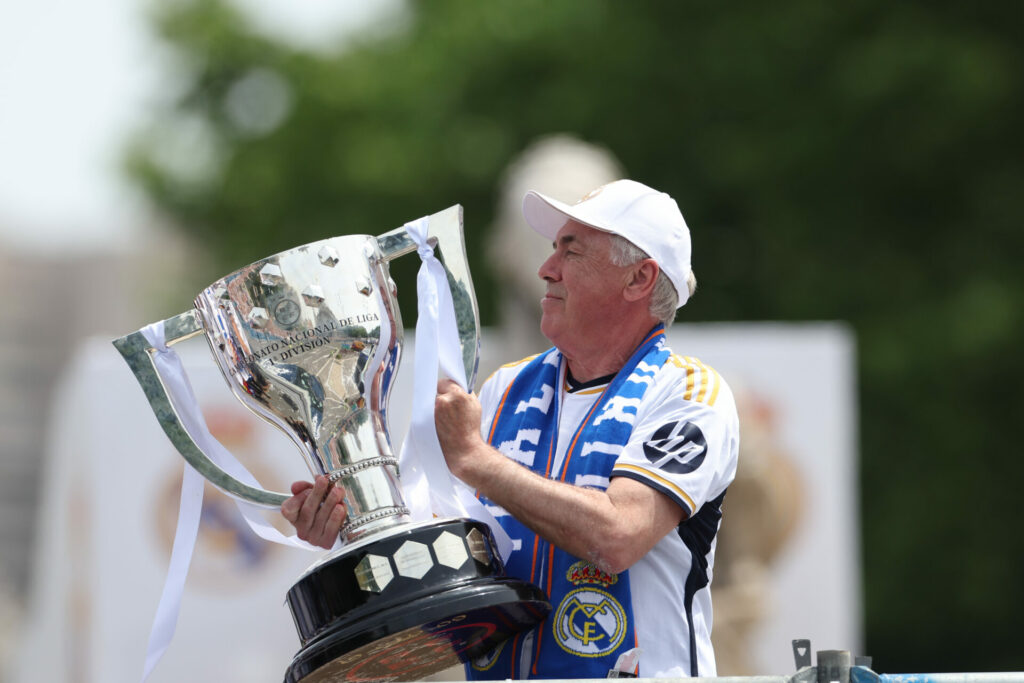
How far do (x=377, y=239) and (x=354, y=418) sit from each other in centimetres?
40

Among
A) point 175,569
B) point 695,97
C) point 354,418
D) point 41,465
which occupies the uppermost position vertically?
point 695,97

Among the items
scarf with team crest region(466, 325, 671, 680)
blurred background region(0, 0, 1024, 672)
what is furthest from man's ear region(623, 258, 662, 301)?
blurred background region(0, 0, 1024, 672)

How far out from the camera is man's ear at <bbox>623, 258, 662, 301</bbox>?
12.3ft

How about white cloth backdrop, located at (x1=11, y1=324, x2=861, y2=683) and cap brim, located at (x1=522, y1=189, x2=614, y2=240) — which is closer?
cap brim, located at (x1=522, y1=189, x2=614, y2=240)

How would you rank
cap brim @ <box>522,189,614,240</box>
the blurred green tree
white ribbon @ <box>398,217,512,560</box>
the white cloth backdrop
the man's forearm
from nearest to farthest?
the man's forearm
white ribbon @ <box>398,217,512,560</box>
cap brim @ <box>522,189,614,240</box>
the white cloth backdrop
the blurred green tree

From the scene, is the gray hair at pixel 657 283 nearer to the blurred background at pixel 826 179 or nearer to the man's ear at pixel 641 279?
the man's ear at pixel 641 279

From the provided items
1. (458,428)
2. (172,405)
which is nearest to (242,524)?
(172,405)

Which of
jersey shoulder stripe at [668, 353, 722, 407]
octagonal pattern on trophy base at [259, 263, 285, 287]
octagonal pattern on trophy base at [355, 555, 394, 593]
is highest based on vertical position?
octagonal pattern on trophy base at [259, 263, 285, 287]

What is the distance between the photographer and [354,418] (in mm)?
3576

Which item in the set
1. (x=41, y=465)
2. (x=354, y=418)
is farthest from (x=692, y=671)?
(x=41, y=465)

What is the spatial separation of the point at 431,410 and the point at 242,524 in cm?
504

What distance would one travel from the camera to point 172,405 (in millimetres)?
3578

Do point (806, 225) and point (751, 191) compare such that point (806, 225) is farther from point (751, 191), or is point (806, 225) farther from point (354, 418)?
point (354, 418)

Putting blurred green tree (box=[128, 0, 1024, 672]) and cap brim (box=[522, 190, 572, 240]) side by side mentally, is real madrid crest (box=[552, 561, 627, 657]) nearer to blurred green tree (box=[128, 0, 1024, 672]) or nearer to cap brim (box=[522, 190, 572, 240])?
cap brim (box=[522, 190, 572, 240])
